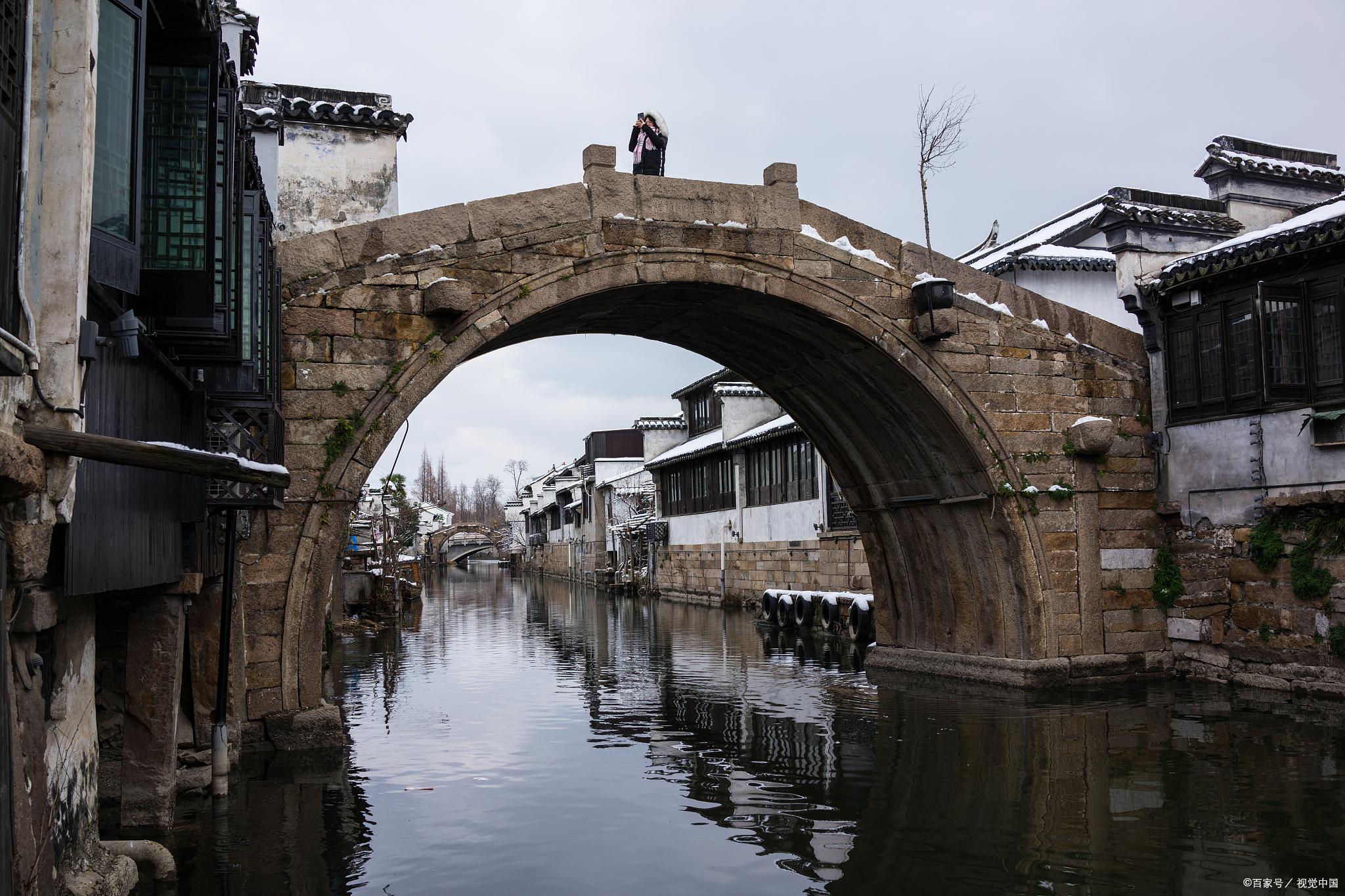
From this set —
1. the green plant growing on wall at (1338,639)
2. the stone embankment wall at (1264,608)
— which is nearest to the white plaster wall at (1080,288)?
the stone embankment wall at (1264,608)

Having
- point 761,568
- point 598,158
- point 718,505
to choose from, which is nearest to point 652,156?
point 598,158

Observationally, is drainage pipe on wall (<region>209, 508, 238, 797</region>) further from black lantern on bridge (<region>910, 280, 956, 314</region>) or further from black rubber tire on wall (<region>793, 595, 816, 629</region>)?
black rubber tire on wall (<region>793, 595, 816, 629</region>)

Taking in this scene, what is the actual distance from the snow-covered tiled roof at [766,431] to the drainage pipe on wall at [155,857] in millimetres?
19578

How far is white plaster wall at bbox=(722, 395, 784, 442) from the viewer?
3031 cm

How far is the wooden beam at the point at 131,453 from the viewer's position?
4.11 meters

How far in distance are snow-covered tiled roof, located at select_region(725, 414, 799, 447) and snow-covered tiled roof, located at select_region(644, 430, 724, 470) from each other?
961mm

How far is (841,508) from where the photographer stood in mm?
23031

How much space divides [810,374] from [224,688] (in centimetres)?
774

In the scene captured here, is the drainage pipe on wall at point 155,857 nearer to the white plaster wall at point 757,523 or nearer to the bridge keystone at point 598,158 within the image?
the bridge keystone at point 598,158

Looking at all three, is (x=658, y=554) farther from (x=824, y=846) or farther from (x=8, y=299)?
(x=8, y=299)

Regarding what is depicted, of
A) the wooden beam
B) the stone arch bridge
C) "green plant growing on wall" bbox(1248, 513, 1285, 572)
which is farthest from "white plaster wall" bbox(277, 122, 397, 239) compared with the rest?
"green plant growing on wall" bbox(1248, 513, 1285, 572)

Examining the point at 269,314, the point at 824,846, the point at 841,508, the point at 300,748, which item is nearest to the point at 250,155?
the point at 269,314

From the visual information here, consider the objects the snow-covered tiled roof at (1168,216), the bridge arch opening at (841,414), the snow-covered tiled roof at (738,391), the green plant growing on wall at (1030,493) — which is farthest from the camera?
the snow-covered tiled roof at (738,391)

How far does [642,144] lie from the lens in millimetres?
12195
